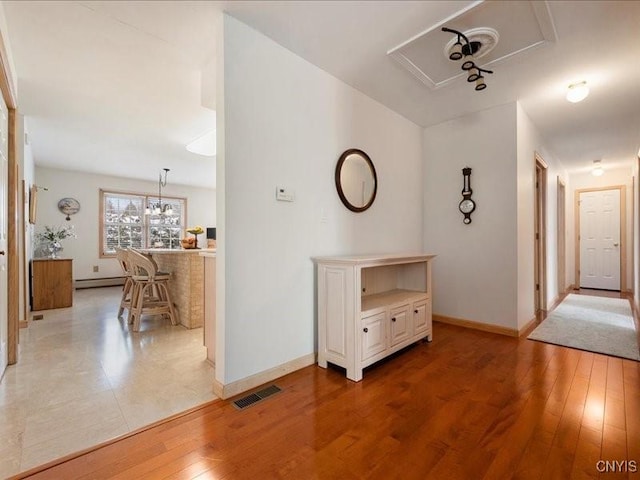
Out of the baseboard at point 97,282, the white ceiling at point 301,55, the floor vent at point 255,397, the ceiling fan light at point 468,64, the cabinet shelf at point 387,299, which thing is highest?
the white ceiling at point 301,55

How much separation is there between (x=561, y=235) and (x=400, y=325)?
497 centimetres

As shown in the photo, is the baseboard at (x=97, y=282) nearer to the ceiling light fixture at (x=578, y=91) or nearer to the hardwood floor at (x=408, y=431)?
the hardwood floor at (x=408, y=431)

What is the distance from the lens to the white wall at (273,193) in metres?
1.98

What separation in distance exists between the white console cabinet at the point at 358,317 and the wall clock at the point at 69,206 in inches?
262

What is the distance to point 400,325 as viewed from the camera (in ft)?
8.47

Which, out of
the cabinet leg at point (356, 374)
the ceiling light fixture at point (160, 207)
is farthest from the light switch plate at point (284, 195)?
the ceiling light fixture at point (160, 207)

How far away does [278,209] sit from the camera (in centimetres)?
224

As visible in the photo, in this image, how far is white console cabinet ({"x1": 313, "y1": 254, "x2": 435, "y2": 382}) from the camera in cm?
217

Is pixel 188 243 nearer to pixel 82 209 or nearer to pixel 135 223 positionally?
pixel 135 223

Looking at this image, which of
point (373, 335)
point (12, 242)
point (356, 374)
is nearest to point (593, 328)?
point (373, 335)

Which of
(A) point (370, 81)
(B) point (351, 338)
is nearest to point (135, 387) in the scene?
(B) point (351, 338)

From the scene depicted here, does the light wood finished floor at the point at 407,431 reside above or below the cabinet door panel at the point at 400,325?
below

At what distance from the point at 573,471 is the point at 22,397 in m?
3.05

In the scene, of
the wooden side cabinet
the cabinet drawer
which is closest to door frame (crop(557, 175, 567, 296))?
the cabinet drawer
